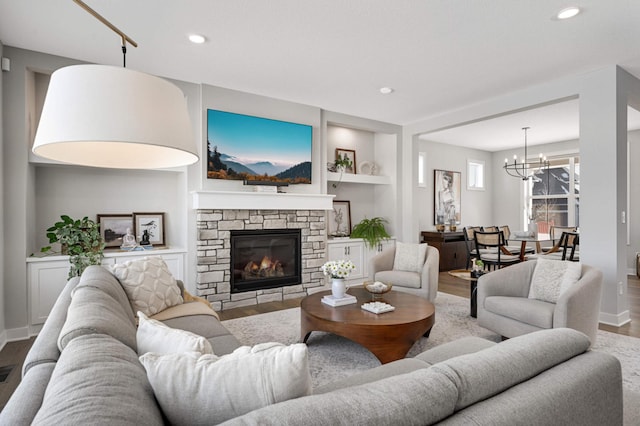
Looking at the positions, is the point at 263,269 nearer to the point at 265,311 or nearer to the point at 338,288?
the point at 265,311

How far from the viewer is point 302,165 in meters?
5.03

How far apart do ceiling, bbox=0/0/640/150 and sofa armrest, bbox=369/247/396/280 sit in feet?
6.86

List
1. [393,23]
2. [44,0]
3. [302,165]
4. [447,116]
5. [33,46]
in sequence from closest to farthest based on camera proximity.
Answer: [44,0]
[393,23]
[33,46]
[302,165]
[447,116]

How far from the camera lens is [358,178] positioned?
5949 millimetres

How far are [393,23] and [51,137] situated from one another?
267cm

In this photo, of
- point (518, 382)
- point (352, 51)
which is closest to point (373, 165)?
point (352, 51)

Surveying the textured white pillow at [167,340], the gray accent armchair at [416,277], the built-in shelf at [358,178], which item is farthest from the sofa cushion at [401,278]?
the textured white pillow at [167,340]

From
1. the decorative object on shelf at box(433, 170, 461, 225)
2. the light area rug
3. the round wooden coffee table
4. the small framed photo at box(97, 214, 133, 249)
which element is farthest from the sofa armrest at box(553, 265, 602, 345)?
the decorative object on shelf at box(433, 170, 461, 225)

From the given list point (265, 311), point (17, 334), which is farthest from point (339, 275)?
point (17, 334)

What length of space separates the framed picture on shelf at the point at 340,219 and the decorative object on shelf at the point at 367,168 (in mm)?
640

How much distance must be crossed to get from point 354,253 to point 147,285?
11.9ft

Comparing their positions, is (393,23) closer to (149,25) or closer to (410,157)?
(149,25)

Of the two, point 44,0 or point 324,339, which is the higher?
point 44,0

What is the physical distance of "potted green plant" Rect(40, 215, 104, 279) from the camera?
3.40 meters
